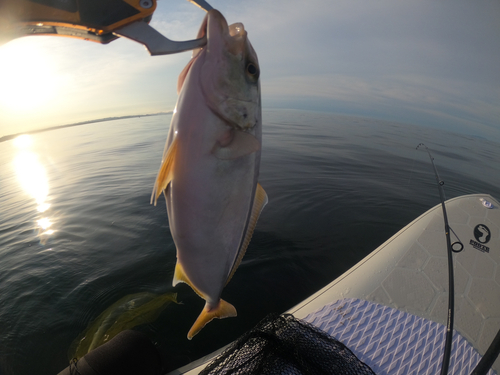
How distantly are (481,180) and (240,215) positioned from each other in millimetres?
19827

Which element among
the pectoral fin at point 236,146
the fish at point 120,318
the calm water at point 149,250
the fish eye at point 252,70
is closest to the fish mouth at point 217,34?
the fish eye at point 252,70

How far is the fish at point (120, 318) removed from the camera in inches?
137

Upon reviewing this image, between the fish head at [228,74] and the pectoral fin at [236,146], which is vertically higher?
the fish head at [228,74]

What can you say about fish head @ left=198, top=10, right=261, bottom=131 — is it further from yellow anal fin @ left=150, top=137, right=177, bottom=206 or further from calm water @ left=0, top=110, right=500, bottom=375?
calm water @ left=0, top=110, right=500, bottom=375

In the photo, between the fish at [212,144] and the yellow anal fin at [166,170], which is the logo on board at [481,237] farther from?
the yellow anal fin at [166,170]

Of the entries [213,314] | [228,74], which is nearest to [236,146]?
[228,74]

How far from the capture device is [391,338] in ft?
9.14

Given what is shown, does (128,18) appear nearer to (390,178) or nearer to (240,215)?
(240,215)

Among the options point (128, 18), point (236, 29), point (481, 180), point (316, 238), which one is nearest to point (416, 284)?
point (316, 238)

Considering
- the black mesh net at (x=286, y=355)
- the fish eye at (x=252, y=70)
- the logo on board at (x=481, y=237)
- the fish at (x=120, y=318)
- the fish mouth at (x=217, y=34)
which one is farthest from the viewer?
the logo on board at (x=481, y=237)

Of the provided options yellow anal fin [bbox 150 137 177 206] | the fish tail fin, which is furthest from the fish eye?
the fish tail fin

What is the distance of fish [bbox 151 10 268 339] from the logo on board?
18.7 ft

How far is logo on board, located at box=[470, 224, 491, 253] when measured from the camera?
4569mm

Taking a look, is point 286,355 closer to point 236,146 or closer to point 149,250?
point 236,146
